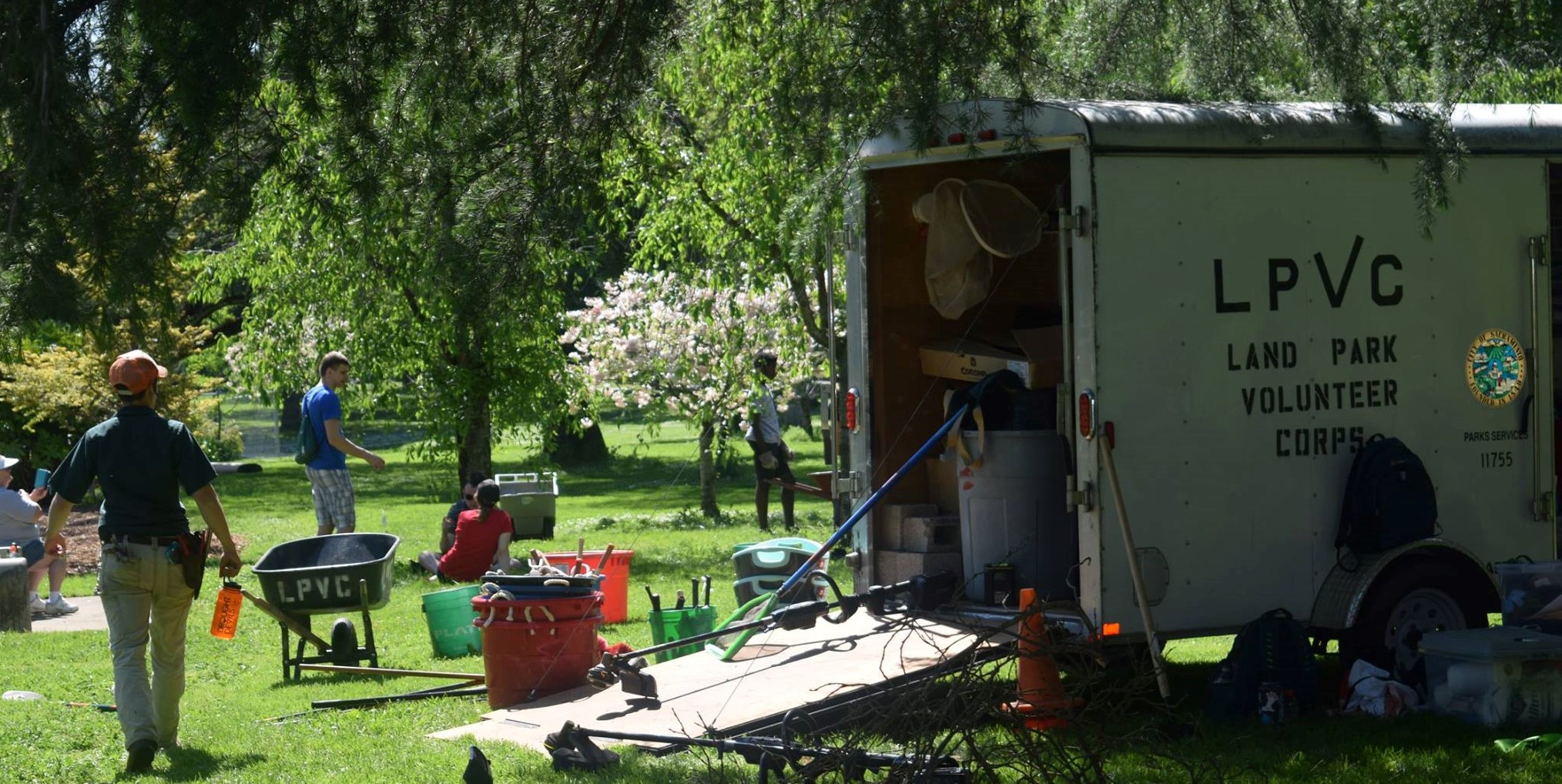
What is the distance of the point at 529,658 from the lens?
7.99m

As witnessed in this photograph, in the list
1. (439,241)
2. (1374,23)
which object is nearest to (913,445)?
(439,241)

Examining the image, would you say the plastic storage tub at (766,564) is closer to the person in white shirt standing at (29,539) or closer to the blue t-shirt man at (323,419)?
the blue t-shirt man at (323,419)

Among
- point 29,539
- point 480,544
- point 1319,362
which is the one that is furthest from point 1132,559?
point 29,539

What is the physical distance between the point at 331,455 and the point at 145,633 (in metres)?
5.11

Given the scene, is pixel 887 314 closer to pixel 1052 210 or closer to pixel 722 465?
pixel 1052 210

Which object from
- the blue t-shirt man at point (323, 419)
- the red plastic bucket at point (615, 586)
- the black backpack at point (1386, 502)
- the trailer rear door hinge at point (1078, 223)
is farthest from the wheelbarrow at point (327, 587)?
the black backpack at point (1386, 502)

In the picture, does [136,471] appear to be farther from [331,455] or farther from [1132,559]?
[331,455]

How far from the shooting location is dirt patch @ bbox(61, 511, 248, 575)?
52.9ft

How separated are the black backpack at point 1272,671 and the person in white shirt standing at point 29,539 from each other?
8.79m

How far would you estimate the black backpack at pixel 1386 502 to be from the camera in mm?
7543

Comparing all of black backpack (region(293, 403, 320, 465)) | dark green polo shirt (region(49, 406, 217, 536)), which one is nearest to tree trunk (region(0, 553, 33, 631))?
black backpack (region(293, 403, 320, 465))

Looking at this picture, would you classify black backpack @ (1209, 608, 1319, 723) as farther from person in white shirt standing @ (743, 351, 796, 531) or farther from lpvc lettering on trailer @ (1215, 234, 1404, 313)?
person in white shirt standing @ (743, 351, 796, 531)

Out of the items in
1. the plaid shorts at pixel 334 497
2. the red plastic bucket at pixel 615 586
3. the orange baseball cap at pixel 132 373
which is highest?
the orange baseball cap at pixel 132 373

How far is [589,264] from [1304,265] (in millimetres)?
4777
